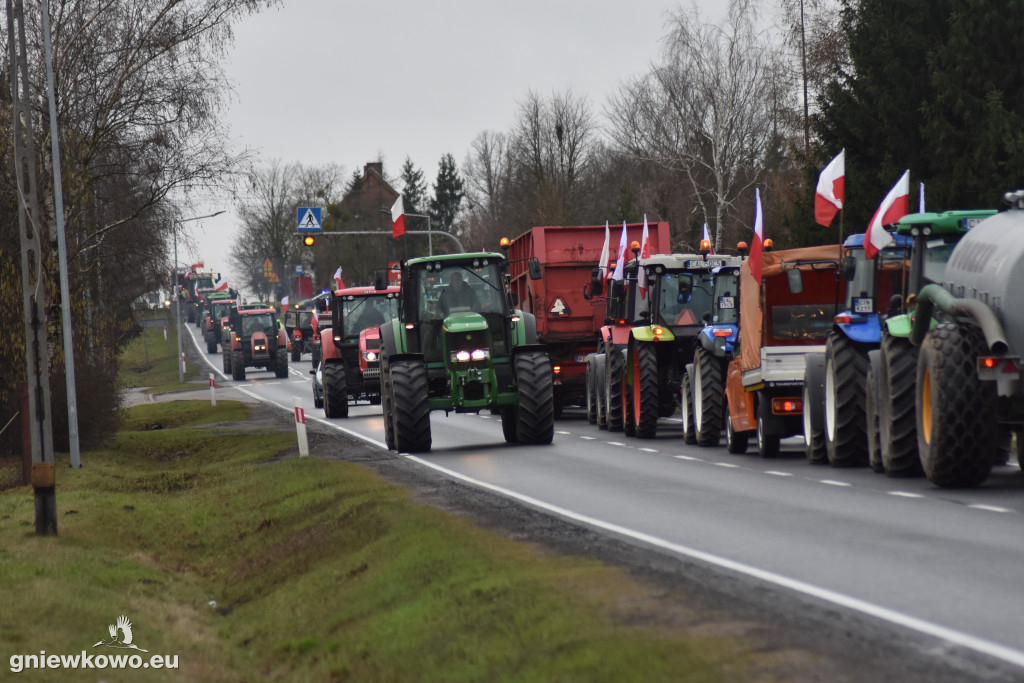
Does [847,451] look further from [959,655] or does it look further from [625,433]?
[959,655]

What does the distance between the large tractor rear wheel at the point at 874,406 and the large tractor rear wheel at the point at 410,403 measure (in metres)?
7.76

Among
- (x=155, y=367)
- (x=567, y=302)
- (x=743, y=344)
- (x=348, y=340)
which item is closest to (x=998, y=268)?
(x=743, y=344)

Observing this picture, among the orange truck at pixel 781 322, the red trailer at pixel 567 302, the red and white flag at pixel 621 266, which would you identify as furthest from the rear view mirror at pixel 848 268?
the red trailer at pixel 567 302

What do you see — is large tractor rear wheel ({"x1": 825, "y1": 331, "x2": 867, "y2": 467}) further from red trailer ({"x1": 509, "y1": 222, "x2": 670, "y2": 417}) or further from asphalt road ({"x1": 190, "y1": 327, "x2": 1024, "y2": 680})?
red trailer ({"x1": 509, "y1": 222, "x2": 670, "y2": 417})

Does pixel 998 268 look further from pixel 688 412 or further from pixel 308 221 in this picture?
pixel 308 221

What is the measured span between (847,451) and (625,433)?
8.19m

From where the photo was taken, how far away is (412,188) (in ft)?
423

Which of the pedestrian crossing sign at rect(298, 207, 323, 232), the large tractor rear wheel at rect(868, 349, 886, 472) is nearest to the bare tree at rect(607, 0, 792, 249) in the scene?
the pedestrian crossing sign at rect(298, 207, 323, 232)

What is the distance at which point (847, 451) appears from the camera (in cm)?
1673

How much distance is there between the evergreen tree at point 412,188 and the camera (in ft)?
418

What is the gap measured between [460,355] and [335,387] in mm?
13036

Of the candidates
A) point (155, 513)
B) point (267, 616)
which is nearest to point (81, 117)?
point (155, 513)

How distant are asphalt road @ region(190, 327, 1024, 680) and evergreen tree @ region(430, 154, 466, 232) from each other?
104m

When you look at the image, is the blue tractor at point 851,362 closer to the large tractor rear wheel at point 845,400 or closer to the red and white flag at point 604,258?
the large tractor rear wheel at point 845,400
